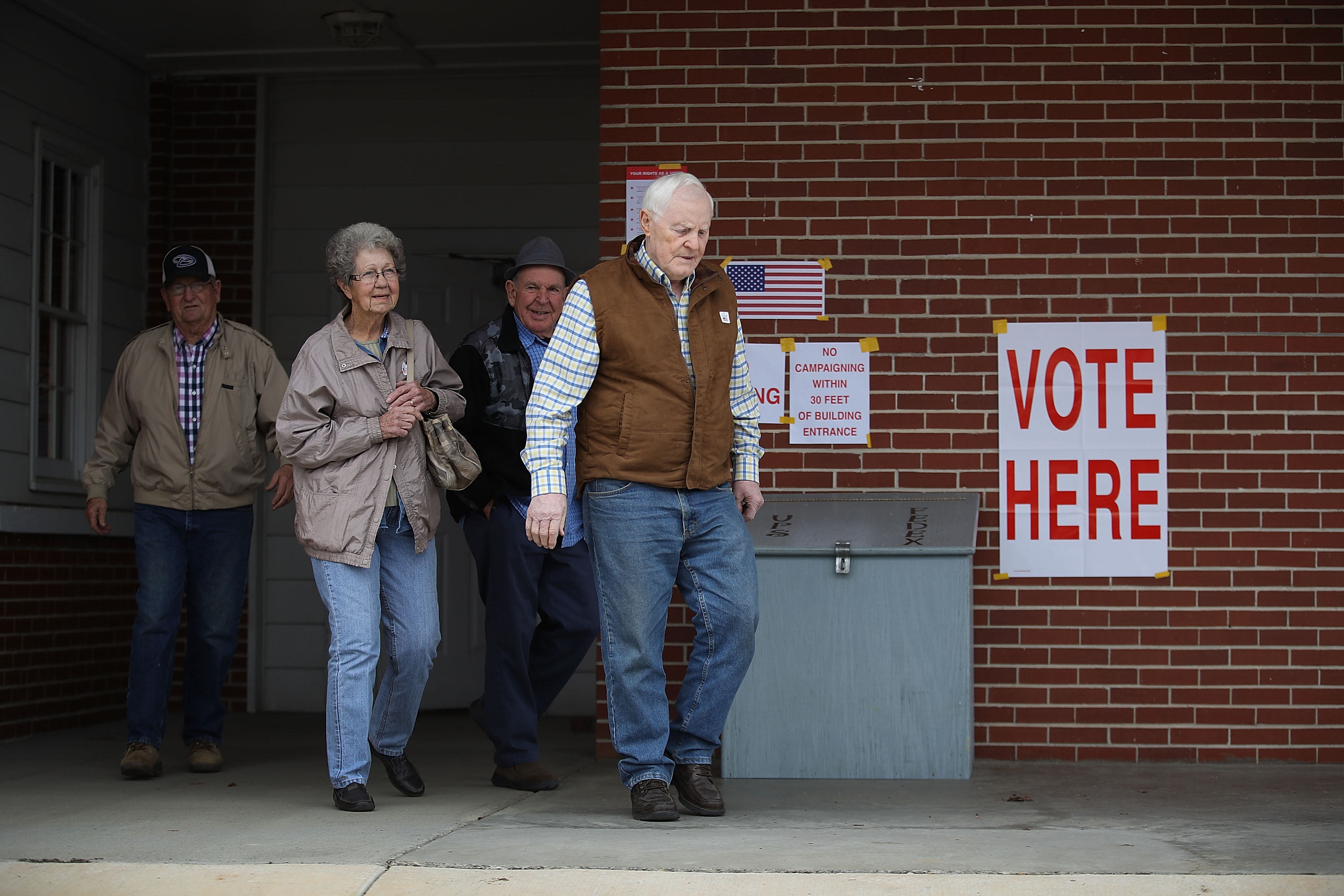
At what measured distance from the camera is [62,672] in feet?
23.8

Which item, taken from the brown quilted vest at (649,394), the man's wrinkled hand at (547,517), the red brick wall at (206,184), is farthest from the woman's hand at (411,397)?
the red brick wall at (206,184)

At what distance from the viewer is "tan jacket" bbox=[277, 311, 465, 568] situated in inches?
179

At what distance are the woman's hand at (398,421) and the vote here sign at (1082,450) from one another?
2.50 meters

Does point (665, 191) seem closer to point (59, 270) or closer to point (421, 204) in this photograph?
point (421, 204)

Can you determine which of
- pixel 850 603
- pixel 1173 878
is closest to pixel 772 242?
pixel 850 603

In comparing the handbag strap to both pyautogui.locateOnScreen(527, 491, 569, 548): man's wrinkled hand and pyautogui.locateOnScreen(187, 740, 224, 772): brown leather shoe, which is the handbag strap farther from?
pyautogui.locateOnScreen(187, 740, 224, 772): brown leather shoe

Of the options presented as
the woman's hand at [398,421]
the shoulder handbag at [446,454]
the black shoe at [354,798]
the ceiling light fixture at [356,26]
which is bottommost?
the black shoe at [354,798]

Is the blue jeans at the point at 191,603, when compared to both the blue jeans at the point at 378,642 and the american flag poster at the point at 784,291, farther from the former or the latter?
the american flag poster at the point at 784,291

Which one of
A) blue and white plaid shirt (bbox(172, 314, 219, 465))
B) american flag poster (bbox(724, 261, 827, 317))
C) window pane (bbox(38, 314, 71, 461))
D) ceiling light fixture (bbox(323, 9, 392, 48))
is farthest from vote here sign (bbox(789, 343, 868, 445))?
window pane (bbox(38, 314, 71, 461))

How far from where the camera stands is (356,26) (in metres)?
7.36

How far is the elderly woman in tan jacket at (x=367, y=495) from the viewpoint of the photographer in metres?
4.55

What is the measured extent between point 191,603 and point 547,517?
2.22 metres

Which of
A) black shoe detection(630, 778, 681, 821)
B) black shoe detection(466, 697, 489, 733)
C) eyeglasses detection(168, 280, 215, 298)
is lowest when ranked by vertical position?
black shoe detection(630, 778, 681, 821)

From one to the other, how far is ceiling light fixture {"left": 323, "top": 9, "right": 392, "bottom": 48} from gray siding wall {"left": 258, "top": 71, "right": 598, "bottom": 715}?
91 cm
